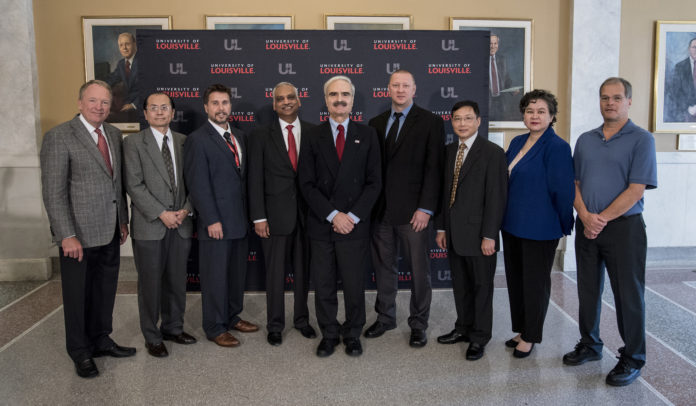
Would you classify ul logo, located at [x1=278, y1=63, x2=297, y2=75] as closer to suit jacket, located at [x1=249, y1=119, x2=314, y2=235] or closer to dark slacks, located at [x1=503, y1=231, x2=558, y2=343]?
suit jacket, located at [x1=249, y1=119, x2=314, y2=235]

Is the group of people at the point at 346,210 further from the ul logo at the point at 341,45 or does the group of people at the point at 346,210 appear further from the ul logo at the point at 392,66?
the ul logo at the point at 341,45

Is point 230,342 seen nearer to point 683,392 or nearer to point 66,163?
point 66,163

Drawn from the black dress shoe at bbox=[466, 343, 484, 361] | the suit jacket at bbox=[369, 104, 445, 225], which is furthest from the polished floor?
the suit jacket at bbox=[369, 104, 445, 225]

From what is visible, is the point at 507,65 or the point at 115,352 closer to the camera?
the point at 115,352

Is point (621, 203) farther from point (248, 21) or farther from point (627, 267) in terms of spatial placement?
point (248, 21)

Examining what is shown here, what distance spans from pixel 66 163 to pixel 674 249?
19.3 feet

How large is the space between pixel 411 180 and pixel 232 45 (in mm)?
2092

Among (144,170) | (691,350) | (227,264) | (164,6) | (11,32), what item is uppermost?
(164,6)

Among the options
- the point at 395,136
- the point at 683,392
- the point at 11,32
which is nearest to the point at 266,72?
the point at 395,136

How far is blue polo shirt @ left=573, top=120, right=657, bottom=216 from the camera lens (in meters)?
2.53

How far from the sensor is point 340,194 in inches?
114

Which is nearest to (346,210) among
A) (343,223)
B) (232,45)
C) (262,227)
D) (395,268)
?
(343,223)

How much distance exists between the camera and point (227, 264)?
321 centimetres

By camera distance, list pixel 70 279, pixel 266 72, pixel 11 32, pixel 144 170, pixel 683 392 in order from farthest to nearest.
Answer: pixel 11 32, pixel 266 72, pixel 144 170, pixel 70 279, pixel 683 392
